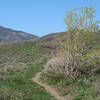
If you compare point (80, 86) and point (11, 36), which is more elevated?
point (11, 36)

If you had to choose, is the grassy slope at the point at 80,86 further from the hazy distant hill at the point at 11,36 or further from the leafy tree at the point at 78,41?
the hazy distant hill at the point at 11,36

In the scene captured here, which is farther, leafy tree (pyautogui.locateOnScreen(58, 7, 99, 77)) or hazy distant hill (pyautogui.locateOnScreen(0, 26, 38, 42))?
hazy distant hill (pyautogui.locateOnScreen(0, 26, 38, 42))

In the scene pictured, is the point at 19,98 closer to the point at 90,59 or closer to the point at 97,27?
the point at 90,59

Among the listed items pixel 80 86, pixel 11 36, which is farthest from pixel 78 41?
pixel 11 36

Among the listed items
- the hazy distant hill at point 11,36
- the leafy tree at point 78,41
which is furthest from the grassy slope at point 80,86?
the hazy distant hill at point 11,36

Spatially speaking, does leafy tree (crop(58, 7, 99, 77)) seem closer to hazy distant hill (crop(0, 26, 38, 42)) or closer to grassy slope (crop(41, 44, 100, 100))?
grassy slope (crop(41, 44, 100, 100))

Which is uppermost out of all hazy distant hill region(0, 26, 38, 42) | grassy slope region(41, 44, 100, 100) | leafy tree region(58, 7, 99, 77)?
hazy distant hill region(0, 26, 38, 42)

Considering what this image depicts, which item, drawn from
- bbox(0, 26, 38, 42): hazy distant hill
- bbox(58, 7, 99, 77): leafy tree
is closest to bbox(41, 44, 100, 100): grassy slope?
bbox(58, 7, 99, 77): leafy tree

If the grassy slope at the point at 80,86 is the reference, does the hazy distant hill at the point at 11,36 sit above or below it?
above

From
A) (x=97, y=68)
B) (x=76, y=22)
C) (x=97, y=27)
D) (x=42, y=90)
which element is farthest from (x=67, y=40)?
(x=42, y=90)

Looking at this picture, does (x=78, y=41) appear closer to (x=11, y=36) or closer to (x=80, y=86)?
(x=80, y=86)

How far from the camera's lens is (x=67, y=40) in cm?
1366

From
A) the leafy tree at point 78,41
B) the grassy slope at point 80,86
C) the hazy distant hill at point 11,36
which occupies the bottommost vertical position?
the grassy slope at point 80,86

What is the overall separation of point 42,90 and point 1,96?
12.2 ft
